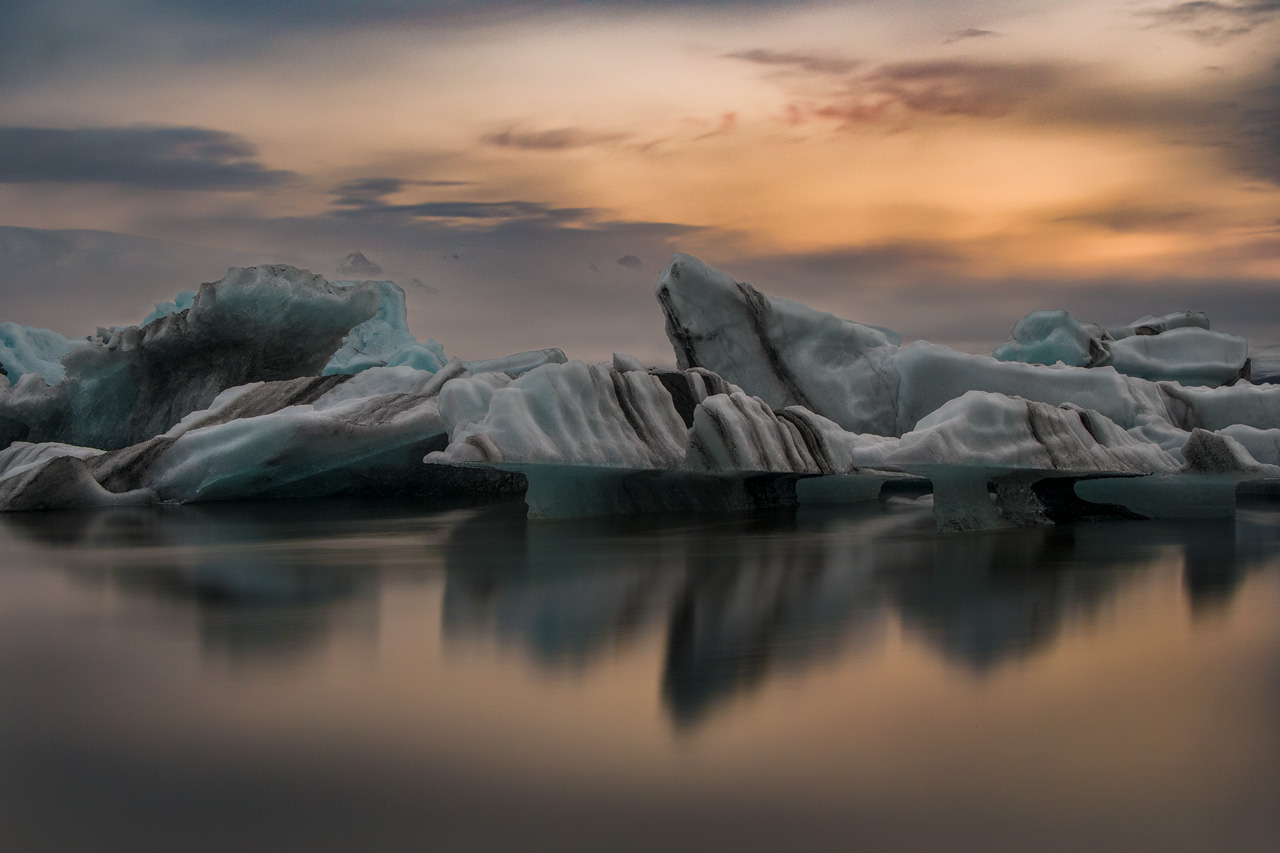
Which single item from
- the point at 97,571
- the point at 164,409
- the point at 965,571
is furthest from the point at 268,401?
the point at 965,571

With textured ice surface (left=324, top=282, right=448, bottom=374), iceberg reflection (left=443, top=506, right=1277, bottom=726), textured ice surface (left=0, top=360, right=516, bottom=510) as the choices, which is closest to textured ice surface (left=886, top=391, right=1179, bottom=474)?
iceberg reflection (left=443, top=506, right=1277, bottom=726)

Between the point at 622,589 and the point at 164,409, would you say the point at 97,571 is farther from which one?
the point at 164,409

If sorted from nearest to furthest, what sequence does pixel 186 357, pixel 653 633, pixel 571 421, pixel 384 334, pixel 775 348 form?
pixel 653 633 < pixel 571 421 < pixel 775 348 < pixel 186 357 < pixel 384 334

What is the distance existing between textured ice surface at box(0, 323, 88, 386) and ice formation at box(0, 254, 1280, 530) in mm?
4785

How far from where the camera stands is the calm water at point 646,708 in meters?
1.09

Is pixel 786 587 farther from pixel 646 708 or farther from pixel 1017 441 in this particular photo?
pixel 1017 441

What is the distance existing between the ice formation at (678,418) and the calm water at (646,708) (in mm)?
1568

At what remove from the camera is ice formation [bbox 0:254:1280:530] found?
464 cm

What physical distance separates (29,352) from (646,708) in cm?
1540

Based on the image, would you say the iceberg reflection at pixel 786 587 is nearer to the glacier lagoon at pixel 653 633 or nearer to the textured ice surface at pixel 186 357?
the glacier lagoon at pixel 653 633

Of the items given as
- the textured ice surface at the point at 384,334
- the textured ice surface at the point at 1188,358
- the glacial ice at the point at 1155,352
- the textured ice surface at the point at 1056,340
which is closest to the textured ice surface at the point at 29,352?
the textured ice surface at the point at 384,334

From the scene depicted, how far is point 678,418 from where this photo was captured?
19.0 feet

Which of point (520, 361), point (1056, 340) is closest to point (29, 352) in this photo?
point (520, 361)

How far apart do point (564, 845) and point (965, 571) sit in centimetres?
222
